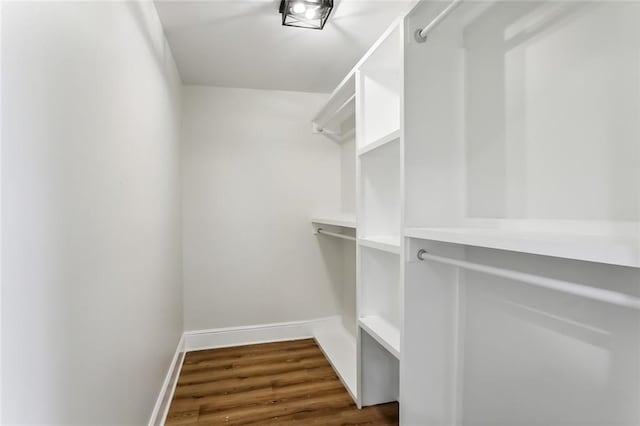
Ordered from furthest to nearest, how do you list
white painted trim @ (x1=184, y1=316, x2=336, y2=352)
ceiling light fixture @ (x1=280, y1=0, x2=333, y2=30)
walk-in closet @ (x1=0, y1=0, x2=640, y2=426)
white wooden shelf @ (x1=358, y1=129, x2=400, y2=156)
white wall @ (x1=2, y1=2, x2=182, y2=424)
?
white painted trim @ (x1=184, y1=316, x2=336, y2=352), ceiling light fixture @ (x1=280, y1=0, x2=333, y2=30), white wooden shelf @ (x1=358, y1=129, x2=400, y2=156), walk-in closet @ (x1=0, y1=0, x2=640, y2=426), white wall @ (x1=2, y1=2, x2=182, y2=424)

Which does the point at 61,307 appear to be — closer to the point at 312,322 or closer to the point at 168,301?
the point at 168,301

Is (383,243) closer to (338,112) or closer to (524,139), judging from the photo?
(524,139)

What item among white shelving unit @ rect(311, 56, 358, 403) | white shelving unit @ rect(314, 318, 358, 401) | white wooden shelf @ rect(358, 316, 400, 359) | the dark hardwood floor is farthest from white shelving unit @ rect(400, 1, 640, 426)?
white shelving unit @ rect(311, 56, 358, 403)

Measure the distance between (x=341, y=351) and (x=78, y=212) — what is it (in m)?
2.16

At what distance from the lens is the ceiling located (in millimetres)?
1779

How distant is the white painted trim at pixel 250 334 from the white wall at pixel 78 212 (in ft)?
3.65

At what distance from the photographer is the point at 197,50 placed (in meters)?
2.21

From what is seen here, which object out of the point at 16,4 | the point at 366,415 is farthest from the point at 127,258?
the point at 366,415

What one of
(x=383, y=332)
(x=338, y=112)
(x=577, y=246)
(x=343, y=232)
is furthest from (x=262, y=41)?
(x=577, y=246)

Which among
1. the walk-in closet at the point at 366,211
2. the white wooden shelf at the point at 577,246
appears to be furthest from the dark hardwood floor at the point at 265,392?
the white wooden shelf at the point at 577,246

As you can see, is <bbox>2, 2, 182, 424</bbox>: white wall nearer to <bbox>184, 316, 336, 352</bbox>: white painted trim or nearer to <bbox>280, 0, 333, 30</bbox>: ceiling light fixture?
<bbox>280, 0, 333, 30</bbox>: ceiling light fixture

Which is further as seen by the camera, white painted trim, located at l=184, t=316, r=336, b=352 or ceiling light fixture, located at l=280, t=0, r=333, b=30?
white painted trim, located at l=184, t=316, r=336, b=352

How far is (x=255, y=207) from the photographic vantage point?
2912 mm

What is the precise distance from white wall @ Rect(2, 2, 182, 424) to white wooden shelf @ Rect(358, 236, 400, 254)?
1.11m
